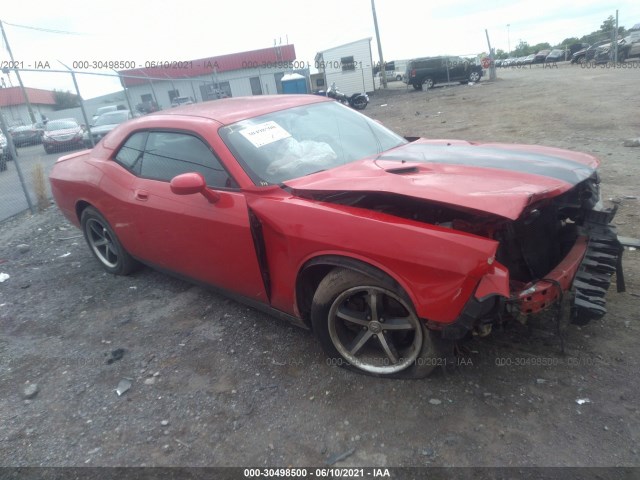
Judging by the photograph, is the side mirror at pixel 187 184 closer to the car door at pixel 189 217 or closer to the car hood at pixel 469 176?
the car door at pixel 189 217

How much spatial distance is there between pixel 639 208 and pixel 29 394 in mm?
5455

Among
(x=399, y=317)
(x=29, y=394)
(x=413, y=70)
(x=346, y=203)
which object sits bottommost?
(x=29, y=394)

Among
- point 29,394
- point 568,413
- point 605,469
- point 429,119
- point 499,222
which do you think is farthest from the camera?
point 429,119

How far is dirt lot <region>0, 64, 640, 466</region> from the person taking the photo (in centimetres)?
212

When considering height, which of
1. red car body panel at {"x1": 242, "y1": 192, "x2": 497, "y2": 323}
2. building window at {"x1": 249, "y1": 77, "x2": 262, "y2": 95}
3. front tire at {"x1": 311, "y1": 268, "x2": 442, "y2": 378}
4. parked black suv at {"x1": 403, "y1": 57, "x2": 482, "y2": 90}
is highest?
building window at {"x1": 249, "y1": 77, "x2": 262, "y2": 95}

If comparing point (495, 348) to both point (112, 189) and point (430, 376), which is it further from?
point (112, 189)

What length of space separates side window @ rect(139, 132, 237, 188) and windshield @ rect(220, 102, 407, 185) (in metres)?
0.18

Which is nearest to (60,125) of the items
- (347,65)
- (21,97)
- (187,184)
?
(21,97)

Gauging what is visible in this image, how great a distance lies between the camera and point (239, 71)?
32375mm

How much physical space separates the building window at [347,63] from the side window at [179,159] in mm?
26315

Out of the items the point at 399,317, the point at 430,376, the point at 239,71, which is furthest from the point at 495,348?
the point at 239,71

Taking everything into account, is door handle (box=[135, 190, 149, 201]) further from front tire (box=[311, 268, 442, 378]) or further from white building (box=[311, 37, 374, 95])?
white building (box=[311, 37, 374, 95])

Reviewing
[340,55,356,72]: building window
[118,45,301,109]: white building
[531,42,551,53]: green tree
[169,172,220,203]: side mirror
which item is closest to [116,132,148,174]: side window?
[169,172,220,203]: side mirror

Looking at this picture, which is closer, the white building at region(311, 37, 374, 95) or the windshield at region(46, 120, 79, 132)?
the windshield at region(46, 120, 79, 132)
